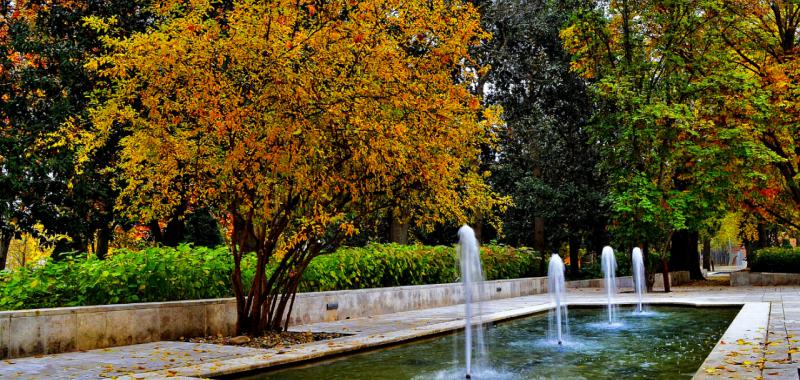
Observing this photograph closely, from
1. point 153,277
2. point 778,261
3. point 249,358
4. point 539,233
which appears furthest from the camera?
point 539,233

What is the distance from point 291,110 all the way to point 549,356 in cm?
549

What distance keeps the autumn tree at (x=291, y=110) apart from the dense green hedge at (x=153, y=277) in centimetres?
125

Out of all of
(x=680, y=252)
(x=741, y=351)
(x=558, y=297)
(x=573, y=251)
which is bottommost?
(x=741, y=351)

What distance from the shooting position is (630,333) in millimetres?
13883

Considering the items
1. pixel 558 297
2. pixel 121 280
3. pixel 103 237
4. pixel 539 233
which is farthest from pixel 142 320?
pixel 539 233

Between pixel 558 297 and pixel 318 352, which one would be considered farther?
pixel 558 297

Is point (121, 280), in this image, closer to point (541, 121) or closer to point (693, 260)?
point (541, 121)

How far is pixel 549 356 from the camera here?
1080 centimetres

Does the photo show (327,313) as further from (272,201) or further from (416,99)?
(416,99)

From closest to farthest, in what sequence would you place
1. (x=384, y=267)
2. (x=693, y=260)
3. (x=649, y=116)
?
(x=384, y=267) < (x=649, y=116) < (x=693, y=260)

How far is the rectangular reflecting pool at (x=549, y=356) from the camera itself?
30.0 feet

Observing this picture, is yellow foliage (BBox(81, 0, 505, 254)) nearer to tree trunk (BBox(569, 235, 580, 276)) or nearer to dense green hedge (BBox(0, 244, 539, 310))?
dense green hedge (BBox(0, 244, 539, 310))

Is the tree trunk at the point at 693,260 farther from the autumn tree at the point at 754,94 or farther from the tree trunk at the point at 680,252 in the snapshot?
the autumn tree at the point at 754,94

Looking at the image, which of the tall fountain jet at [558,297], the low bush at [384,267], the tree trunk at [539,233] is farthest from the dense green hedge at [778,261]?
the low bush at [384,267]
